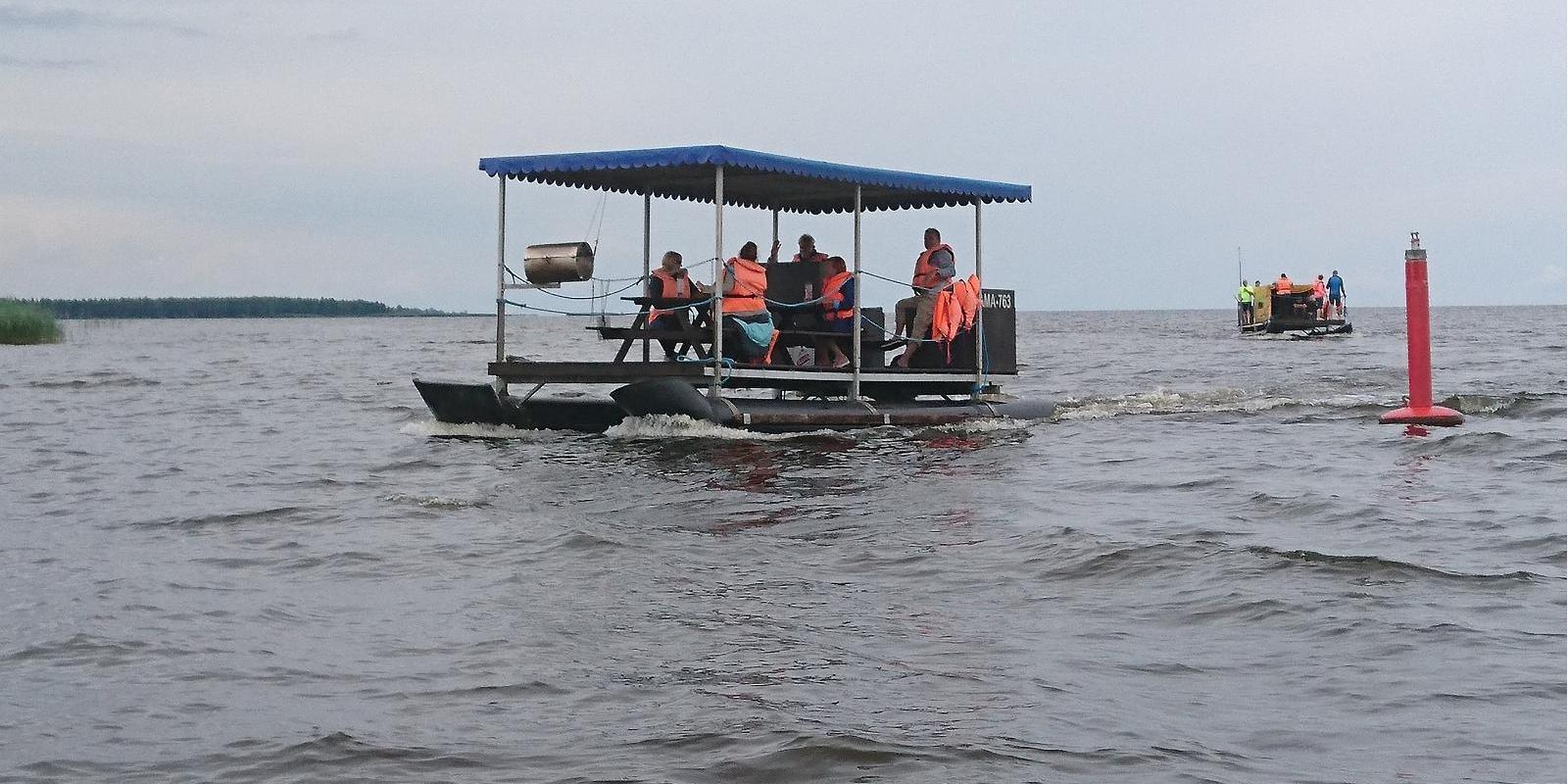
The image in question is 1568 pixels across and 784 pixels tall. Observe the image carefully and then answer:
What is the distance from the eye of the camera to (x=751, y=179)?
52.1 feet

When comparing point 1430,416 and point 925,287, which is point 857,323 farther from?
point 1430,416

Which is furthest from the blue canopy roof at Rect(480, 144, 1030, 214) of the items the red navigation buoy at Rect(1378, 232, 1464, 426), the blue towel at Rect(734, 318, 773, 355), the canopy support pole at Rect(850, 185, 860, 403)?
the red navigation buoy at Rect(1378, 232, 1464, 426)

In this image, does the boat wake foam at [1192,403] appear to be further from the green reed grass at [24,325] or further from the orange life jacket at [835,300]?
the green reed grass at [24,325]

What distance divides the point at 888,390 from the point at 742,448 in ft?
9.89

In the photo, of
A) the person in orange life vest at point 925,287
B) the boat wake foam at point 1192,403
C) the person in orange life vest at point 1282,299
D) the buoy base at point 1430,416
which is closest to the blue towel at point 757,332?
the person in orange life vest at point 925,287

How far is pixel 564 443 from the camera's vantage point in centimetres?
1485

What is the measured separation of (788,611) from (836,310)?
8897mm

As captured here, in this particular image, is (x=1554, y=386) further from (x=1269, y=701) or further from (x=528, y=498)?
(x=1269, y=701)

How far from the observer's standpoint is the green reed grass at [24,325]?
5181cm

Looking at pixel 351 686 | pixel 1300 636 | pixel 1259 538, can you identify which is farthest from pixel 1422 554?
pixel 351 686

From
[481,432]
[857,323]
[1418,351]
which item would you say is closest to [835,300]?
[857,323]

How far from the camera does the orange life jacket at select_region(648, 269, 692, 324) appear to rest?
48.5 ft

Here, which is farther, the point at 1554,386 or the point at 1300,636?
the point at 1554,386

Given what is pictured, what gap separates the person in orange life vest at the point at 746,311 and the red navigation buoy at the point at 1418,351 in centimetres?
573
